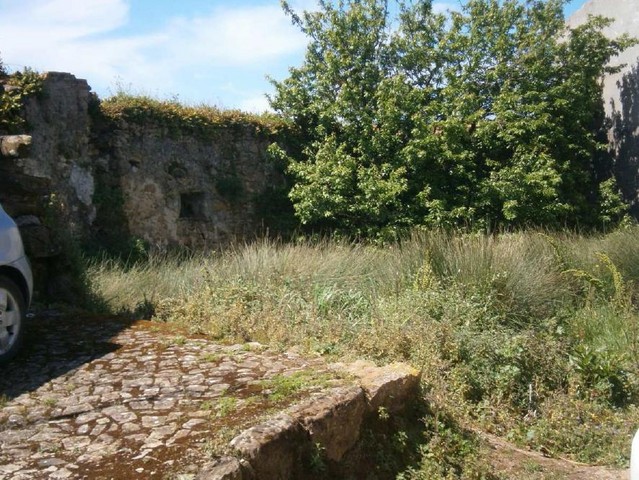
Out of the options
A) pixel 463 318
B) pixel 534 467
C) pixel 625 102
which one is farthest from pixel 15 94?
pixel 625 102

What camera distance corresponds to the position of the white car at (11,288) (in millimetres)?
5746

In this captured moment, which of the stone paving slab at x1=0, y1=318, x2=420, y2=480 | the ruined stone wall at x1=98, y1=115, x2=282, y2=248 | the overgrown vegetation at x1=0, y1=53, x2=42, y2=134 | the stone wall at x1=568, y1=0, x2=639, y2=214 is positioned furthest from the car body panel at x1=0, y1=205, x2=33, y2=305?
the stone wall at x1=568, y1=0, x2=639, y2=214

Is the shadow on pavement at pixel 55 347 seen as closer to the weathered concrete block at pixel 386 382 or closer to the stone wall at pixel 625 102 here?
the weathered concrete block at pixel 386 382

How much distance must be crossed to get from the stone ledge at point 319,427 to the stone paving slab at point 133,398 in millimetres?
68

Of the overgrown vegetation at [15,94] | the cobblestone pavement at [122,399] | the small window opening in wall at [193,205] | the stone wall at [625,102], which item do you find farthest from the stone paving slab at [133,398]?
the stone wall at [625,102]

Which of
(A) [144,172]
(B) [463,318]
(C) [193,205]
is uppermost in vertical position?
Answer: (A) [144,172]

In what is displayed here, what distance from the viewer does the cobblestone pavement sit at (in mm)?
3963

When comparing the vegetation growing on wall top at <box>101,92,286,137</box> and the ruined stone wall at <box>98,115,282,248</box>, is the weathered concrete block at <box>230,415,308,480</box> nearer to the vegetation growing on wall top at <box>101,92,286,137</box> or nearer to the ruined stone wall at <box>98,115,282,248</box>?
the ruined stone wall at <box>98,115,282,248</box>

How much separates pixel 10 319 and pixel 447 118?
1099cm

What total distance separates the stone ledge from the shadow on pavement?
200 centimetres

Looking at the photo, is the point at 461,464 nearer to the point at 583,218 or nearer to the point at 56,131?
the point at 56,131

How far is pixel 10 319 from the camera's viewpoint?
584 centimetres

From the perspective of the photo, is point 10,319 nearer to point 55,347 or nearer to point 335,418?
point 55,347

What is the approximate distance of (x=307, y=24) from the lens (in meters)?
16.2
